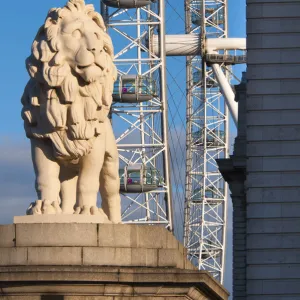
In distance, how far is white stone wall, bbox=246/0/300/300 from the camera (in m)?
37.5

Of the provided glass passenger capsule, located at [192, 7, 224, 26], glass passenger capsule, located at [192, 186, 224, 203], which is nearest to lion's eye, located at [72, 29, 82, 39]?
glass passenger capsule, located at [192, 7, 224, 26]

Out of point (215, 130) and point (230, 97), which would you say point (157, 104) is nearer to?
point (230, 97)

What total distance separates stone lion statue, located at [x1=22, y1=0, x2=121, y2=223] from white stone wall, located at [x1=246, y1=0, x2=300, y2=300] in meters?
12.9

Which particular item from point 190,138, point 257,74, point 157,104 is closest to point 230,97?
point 157,104

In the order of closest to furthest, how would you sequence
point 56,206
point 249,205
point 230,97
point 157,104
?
point 56,206 < point 249,205 < point 230,97 < point 157,104

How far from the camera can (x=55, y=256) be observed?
74.2 ft

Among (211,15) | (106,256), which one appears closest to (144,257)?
(106,256)

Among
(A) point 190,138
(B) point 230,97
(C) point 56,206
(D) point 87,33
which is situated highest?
(A) point 190,138

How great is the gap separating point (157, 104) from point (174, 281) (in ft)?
242

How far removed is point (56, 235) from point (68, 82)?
7.45 ft

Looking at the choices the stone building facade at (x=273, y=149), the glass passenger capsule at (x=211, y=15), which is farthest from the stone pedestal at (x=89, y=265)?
the glass passenger capsule at (x=211, y=15)

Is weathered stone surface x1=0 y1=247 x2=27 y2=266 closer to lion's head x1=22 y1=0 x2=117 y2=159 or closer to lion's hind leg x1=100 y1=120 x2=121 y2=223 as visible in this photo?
lion's head x1=22 y1=0 x2=117 y2=159

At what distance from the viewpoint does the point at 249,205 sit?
37406 mm

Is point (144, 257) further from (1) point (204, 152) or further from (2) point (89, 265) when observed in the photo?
(1) point (204, 152)
